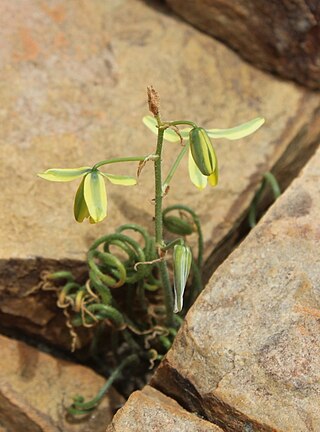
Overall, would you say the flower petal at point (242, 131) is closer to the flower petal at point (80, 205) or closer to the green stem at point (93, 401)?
the flower petal at point (80, 205)

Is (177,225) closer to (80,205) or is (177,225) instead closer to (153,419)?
(80,205)

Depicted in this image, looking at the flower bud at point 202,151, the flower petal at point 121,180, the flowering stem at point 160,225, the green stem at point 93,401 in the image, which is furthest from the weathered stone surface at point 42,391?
the flower bud at point 202,151

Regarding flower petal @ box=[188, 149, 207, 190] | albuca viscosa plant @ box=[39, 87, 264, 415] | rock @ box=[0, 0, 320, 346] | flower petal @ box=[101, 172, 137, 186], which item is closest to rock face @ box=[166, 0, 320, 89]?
rock @ box=[0, 0, 320, 346]

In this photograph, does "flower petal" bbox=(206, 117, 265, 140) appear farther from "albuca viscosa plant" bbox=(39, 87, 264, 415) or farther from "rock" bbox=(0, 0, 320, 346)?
"rock" bbox=(0, 0, 320, 346)

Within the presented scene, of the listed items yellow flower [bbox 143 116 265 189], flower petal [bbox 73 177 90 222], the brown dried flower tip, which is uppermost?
the brown dried flower tip

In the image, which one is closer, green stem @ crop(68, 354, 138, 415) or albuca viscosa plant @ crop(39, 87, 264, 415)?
albuca viscosa plant @ crop(39, 87, 264, 415)

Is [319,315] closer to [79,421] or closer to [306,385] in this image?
[306,385]

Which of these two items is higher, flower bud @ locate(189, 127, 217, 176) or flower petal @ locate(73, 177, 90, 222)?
flower bud @ locate(189, 127, 217, 176)

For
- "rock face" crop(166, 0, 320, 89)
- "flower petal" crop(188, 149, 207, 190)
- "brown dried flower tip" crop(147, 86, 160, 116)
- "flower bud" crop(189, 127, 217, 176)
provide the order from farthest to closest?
"rock face" crop(166, 0, 320, 89)
"flower petal" crop(188, 149, 207, 190)
"flower bud" crop(189, 127, 217, 176)
"brown dried flower tip" crop(147, 86, 160, 116)
